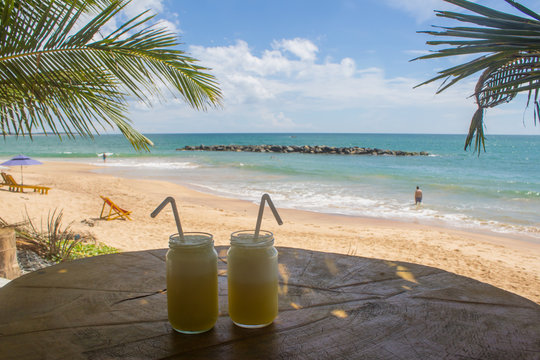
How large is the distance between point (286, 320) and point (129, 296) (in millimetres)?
565

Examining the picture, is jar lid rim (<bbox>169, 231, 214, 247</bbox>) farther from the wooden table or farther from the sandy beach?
the sandy beach

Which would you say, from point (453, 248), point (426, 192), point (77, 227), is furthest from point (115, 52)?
point (426, 192)

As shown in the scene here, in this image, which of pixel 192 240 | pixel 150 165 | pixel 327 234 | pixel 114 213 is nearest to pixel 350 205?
pixel 327 234

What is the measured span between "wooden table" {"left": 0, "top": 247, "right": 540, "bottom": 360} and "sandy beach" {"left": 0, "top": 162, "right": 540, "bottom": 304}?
4387 mm

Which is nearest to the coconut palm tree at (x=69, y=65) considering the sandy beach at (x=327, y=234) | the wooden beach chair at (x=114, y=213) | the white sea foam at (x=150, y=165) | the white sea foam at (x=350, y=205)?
the sandy beach at (x=327, y=234)

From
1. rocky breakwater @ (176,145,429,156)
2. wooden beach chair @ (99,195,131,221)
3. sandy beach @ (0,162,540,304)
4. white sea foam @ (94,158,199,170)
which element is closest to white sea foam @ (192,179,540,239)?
sandy beach @ (0,162,540,304)

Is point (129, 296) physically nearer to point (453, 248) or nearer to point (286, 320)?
point (286, 320)

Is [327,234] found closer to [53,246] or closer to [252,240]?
[53,246]

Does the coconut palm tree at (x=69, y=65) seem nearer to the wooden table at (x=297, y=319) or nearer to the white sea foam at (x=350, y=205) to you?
the wooden table at (x=297, y=319)

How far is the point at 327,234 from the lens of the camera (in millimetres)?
7836

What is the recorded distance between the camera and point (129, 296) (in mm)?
1291

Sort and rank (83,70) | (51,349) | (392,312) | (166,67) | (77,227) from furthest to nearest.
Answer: (77,227), (166,67), (83,70), (392,312), (51,349)

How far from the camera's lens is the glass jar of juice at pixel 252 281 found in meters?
1.08

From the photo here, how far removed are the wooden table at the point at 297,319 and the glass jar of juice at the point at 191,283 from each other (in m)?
0.04
